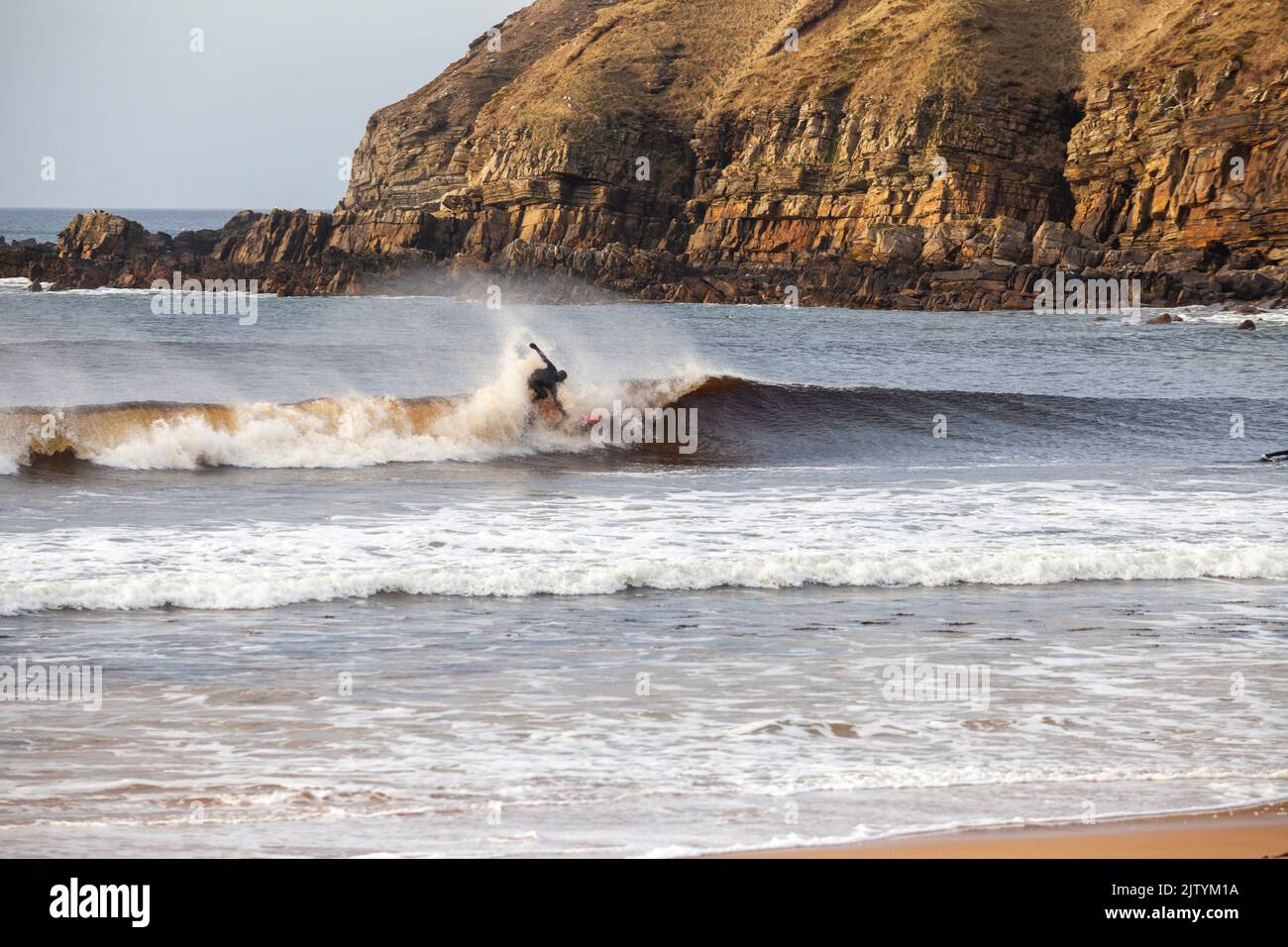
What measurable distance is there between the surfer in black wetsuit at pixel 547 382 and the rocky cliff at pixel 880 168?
43.2 m

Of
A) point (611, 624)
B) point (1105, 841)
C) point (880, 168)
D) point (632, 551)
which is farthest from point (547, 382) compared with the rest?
point (880, 168)

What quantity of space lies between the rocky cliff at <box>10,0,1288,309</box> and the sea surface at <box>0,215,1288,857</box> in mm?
45726

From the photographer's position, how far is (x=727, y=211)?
90.7 meters

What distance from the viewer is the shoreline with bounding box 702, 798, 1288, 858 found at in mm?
4716

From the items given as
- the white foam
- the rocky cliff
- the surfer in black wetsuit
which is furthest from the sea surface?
the rocky cliff

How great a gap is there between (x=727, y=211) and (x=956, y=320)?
41.5 m

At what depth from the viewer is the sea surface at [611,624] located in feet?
17.4

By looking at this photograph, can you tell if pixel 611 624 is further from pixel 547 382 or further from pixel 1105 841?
pixel 547 382

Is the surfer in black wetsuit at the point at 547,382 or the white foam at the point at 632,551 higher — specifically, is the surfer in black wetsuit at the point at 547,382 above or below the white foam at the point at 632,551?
above

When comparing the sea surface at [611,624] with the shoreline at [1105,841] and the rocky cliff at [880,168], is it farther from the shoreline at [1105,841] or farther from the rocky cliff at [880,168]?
the rocky cliff at [880,168]

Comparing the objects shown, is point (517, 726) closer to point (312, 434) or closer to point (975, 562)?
point (975, 562)

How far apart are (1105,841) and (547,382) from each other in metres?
14.8

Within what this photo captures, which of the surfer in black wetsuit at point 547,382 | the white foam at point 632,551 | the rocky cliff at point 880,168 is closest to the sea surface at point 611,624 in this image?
the white foam at point 632,551

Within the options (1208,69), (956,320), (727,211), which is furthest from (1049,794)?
(727,211)
